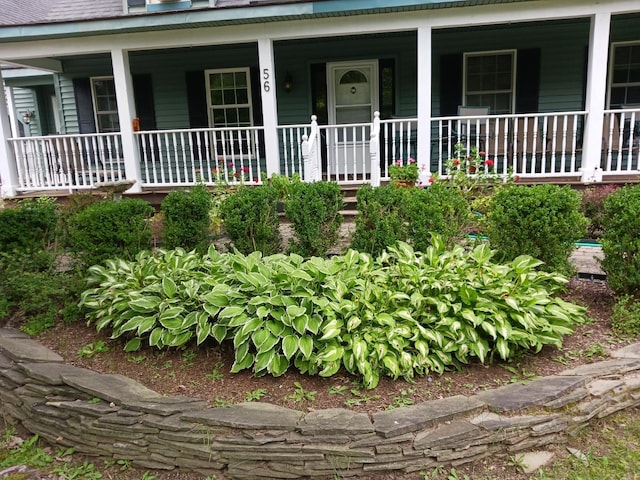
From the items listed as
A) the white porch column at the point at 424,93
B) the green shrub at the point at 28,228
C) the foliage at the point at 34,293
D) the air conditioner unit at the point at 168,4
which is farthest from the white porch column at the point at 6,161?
the white porch column at the point at 424,93

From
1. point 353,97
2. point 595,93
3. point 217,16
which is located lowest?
point 595,93

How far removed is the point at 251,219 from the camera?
442 cm

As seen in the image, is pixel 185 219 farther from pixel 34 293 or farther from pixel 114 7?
pixel 114 7

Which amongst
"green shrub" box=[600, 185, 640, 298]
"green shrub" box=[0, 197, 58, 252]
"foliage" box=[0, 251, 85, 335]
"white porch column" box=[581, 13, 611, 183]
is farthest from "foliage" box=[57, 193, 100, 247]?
"white porch column" box=[581, 13, 611, 183]

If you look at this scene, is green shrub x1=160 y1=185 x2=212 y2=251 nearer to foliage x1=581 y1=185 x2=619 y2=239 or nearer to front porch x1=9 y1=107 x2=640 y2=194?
front porch x1=9 y1=107 x2=640 y2=194

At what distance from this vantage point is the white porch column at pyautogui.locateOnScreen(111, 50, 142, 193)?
8234 millimetres

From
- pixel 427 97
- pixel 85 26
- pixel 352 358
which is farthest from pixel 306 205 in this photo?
pixel 85 26

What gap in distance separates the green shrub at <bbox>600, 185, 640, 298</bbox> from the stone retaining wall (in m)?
0.72

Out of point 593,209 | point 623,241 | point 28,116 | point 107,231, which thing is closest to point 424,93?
point 593,209

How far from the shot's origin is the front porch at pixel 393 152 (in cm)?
740

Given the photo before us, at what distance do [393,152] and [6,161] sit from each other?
6827 millimetres

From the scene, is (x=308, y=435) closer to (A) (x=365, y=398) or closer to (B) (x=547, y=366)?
(A) (x=365, y=398)

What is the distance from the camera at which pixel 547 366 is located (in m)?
3.16

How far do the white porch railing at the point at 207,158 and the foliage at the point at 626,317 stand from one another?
18.8ft
